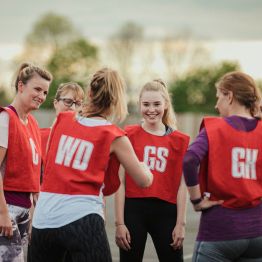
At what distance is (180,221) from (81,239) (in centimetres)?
186

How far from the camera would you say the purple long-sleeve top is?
196 inches

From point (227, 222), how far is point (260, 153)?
18.7 inches

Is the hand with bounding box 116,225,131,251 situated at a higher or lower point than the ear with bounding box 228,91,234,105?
lower

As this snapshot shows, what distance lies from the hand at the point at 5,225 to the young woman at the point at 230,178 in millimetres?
1207

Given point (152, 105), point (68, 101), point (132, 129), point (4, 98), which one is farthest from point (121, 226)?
point (4, 98)

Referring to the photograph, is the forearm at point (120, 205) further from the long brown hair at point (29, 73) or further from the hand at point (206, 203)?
the hand at point (206, 203)

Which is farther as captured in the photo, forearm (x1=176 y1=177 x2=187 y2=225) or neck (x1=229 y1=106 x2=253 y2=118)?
forearm (x1=176 y1=177 x2=187 y2=225)

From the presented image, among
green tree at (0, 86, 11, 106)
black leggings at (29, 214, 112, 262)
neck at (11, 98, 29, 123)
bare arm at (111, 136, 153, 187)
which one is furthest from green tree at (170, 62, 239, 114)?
black leggings at (29, 214, 112, 262)

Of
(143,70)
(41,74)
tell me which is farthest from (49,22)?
(41,74)

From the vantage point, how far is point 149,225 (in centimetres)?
666

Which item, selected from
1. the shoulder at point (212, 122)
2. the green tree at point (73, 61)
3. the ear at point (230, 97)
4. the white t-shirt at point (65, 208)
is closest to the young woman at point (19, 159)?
the white t-shirt at point (65, 208)

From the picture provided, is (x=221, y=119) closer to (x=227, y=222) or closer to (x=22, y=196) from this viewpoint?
(x=227, y=222)

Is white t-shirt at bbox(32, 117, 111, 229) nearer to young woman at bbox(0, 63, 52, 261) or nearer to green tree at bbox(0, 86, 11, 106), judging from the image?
young woman at bbox(0, 63, 52, 261)

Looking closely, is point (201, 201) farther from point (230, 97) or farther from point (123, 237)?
point (123, 237)
